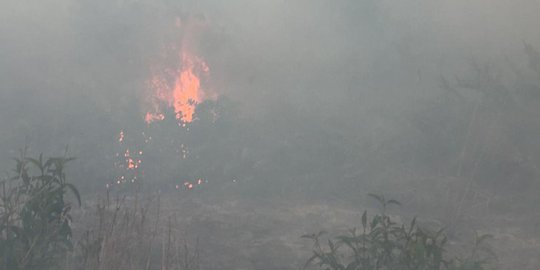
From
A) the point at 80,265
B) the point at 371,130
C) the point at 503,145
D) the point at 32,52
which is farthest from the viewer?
the point at 32,52

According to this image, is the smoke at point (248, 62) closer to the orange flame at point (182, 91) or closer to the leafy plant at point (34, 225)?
the orange flame at point (182, 91)

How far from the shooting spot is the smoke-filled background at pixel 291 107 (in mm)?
8672

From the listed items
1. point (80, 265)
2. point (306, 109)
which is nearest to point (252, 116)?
point (306, 109)

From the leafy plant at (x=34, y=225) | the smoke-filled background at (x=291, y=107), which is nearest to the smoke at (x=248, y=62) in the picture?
the smoke-filled background at (x=291, y=107)

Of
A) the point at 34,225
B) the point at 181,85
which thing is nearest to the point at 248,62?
the point at 181,85

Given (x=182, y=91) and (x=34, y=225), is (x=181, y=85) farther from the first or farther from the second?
(x=34, y=225)

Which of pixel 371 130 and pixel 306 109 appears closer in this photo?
pixel 371 130

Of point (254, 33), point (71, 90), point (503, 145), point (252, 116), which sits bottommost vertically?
point (503, 145)

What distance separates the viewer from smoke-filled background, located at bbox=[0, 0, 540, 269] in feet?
28.5

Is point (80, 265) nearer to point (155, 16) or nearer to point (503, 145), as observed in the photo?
point (503, 145)

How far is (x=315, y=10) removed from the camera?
14.8 m

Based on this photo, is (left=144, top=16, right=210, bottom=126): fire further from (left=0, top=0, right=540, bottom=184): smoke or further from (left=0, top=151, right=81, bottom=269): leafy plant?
(left=0, top=151, right=81, bottom=269): leafy plant

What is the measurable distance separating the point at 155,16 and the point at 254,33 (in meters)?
2.63

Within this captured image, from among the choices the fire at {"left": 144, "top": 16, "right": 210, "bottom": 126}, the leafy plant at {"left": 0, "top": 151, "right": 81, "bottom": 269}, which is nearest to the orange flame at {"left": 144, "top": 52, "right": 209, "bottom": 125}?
the fire at {"left": 144, "top": 16, "right": 210, "bottom": 126}
